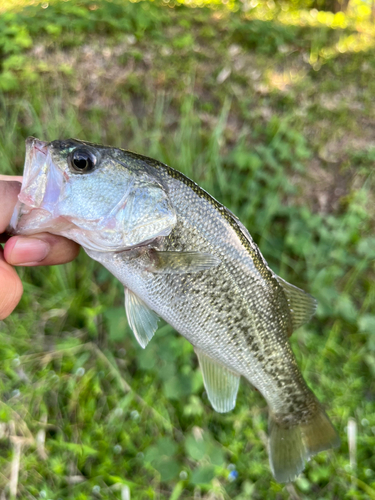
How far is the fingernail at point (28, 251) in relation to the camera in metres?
1.21

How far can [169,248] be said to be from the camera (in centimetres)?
125

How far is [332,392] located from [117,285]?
1.85 meters

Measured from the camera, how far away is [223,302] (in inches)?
51.1

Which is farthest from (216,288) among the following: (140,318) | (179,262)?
(140,318)

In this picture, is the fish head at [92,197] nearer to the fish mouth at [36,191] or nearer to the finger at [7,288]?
the fish mouth at [36,191]

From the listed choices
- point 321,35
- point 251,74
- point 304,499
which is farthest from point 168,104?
point 304,499

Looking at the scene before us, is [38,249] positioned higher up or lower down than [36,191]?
lower down

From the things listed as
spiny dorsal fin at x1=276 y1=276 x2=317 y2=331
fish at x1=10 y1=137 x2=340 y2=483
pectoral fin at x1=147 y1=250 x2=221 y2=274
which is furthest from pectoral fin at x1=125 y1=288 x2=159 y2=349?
spiny dorsal fin at x1=276 y1=276 x2=317 y2=331

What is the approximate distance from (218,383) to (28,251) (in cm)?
108

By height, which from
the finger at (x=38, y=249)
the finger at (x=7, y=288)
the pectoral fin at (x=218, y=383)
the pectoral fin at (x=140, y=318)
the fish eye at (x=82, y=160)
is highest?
the fish eye at (x=82, y=160)

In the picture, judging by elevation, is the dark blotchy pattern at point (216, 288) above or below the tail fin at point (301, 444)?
above

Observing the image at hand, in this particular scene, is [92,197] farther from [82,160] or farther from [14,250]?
[14,250]

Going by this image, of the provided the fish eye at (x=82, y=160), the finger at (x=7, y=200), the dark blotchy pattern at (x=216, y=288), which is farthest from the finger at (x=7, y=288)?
the fish eye at (x=82, y=160)

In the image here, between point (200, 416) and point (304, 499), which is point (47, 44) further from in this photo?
point (304, 499)
